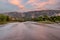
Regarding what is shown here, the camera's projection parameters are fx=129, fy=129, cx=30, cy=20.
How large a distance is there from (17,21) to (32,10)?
0.24 m

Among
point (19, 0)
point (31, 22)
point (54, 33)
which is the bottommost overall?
point (54, 33)

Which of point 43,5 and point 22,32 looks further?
point 43,5

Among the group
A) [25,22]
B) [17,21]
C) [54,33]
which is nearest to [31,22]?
[25,22]

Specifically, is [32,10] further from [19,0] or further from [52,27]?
[52,27]

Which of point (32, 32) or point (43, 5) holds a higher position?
point (43, 5)

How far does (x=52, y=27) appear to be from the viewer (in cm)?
161

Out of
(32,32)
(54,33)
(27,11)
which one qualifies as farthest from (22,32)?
(54,33)

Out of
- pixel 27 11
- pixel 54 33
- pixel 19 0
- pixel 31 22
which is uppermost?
pixel 19 0

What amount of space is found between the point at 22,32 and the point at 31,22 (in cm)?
18

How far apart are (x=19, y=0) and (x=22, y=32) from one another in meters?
0.40

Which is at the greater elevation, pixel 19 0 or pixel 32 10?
pixel 19 0

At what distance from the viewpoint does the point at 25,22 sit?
162cm

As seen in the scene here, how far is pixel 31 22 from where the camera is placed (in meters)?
1.62

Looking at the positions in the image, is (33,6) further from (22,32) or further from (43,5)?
(22,32)
